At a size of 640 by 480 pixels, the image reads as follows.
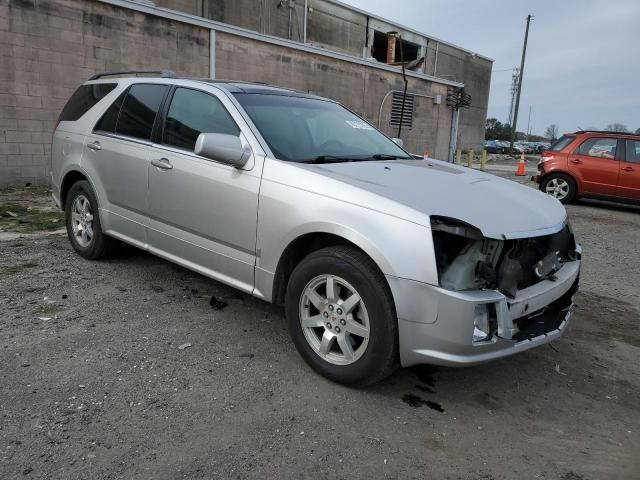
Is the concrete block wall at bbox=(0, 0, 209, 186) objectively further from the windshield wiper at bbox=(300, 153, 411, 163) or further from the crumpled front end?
the crumpled front end

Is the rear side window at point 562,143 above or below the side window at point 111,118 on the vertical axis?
above

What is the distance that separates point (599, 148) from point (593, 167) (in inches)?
18.1

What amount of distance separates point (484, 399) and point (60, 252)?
14.8 ft

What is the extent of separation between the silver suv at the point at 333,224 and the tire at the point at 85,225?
0.13 meters

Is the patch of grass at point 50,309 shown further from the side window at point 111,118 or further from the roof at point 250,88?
the roof at point 250,88

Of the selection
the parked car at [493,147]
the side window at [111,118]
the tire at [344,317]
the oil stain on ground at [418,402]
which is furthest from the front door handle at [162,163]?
the parked car at [493,147]

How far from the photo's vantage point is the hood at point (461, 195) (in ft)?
9.28

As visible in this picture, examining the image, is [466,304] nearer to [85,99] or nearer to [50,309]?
[50,309]

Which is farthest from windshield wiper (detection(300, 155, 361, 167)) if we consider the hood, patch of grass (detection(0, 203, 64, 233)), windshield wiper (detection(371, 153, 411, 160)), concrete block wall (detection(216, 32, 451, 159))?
concrete block wall (detection(216, 32, 451, 159))

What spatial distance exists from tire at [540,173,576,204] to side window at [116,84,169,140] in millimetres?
9430

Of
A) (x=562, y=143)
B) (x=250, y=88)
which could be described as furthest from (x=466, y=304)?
(x=562, y=143)

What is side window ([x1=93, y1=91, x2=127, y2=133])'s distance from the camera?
4691 millimetres

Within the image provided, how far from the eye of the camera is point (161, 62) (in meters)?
11.4

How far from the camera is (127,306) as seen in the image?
4113mm
